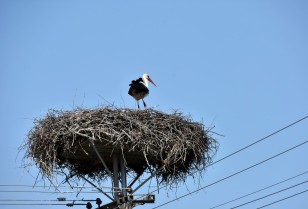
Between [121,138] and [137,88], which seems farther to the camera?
[137,88]

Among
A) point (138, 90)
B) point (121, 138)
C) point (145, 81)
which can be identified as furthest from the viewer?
point (145, 81)

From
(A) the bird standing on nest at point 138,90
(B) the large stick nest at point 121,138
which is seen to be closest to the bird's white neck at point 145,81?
(A) the bird standing on nest at point 138,90

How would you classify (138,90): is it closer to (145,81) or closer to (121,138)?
(145,81)

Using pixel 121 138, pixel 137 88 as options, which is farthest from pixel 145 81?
pixel 121 138

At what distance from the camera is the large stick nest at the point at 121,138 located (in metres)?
13.0

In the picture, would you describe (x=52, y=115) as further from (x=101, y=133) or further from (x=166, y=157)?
(x=166, y=157)

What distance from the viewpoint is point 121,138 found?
12977mm

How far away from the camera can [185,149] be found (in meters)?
13.3

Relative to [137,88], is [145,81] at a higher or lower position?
higher

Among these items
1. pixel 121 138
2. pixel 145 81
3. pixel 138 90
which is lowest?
pixel 121 138

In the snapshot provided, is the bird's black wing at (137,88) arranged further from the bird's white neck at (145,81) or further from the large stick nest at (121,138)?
the large stick nest at (121,138)

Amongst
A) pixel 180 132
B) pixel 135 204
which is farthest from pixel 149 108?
pixel 135 204

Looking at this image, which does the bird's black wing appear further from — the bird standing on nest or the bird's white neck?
the bird's white neck

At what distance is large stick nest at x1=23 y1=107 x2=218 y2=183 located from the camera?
1299 cm
